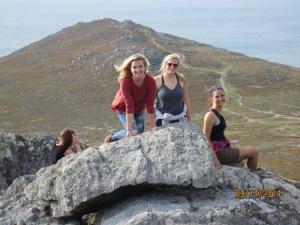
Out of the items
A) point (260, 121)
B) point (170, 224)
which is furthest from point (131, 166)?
point (260, 121)

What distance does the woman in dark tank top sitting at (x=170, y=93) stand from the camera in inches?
557

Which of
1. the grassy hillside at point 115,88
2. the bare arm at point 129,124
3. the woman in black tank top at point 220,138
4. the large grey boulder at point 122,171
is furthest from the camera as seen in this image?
the grassy hillside at point 115,88

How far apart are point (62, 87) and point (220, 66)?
160 ft

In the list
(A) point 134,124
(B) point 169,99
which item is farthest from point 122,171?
(B) point 169,99

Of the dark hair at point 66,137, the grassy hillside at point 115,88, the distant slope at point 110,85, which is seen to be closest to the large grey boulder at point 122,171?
the dark hair at point 66,137

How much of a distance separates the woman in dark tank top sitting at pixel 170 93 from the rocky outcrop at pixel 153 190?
1.40 meters

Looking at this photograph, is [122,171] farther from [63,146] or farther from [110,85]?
[110,85]

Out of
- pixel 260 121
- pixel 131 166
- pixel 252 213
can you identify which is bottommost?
pixel 260 121

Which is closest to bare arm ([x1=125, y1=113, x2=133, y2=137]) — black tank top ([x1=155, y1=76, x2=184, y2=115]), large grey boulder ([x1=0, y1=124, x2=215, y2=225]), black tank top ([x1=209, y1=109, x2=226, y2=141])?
large grey boulder ([x1=0, y1=124, x2=215, y2=225])

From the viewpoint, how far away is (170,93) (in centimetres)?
1412

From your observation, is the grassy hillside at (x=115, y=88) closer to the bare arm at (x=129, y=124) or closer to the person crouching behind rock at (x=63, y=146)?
the person crouching behind rock at (x=63, y=146)

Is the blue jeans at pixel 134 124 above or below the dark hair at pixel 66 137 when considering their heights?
above

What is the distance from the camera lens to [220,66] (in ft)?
446

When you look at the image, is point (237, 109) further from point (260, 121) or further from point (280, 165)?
point (280, 165)
